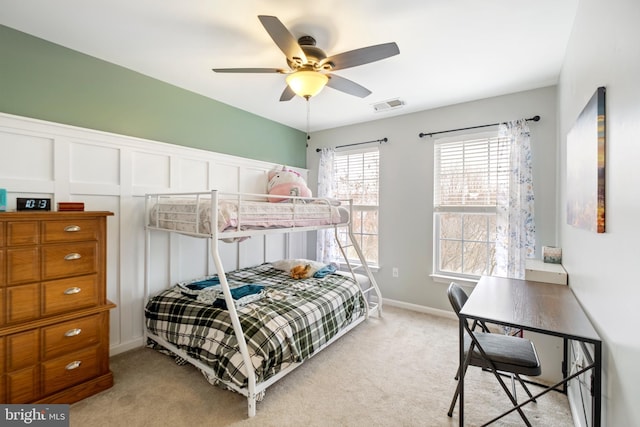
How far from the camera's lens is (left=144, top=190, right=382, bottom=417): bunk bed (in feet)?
6.13

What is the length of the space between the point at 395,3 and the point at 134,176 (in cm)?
246

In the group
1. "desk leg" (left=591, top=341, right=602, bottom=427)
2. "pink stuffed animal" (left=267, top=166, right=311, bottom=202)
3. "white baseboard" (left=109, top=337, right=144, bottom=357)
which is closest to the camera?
"desk leg" (left=591, top=341, right=602, bottom=427)

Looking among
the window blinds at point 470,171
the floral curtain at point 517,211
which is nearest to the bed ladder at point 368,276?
the window blinds at point 470,171

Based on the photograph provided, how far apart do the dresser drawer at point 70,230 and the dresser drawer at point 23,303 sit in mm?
293

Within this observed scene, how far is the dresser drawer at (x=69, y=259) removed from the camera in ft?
5.85

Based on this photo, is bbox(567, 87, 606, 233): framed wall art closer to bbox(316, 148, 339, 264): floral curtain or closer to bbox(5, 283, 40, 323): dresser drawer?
bbox(316, 148, 339, 264): floral curtain

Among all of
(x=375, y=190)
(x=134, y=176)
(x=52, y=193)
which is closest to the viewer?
(x=52, y=193)


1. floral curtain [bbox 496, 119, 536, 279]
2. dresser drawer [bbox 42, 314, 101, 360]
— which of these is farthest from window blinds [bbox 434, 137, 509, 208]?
dresser drawer [bbox 42, 314, 101, 360]

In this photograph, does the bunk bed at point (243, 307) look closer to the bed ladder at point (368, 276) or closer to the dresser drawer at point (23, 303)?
the bed ladder at point (368, 276)

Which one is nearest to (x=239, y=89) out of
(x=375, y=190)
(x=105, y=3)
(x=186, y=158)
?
(x=186, y=158)

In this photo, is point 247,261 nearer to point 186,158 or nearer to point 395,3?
point 186,158

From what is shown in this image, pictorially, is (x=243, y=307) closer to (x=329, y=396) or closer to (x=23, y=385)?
(x=329, y=396)

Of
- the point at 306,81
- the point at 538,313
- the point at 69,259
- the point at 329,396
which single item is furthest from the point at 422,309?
the point at 69,259

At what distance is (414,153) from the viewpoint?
3.54 m
